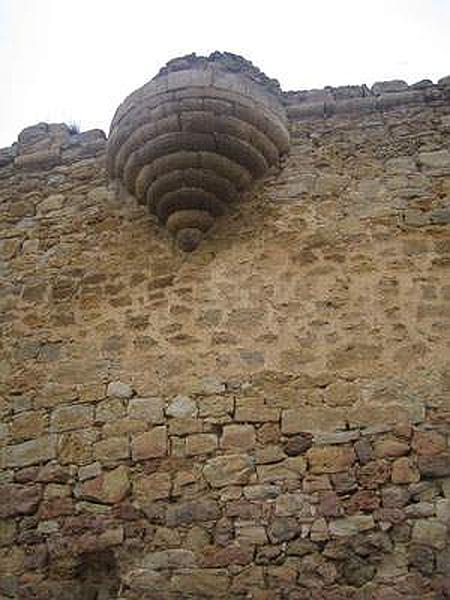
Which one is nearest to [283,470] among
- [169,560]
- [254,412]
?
[254,412]

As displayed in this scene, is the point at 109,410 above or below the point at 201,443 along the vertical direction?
above

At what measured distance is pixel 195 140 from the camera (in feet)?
16.5

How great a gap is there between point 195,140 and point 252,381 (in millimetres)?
1513

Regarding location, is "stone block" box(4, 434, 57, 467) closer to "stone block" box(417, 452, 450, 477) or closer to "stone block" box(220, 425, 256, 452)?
"stone block" box(220, 425, 256, 452)

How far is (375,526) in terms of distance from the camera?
4.18 meters

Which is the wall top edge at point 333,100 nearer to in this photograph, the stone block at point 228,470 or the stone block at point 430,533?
the stone block at point 228,470

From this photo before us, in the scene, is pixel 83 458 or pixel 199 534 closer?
pixel 199 534

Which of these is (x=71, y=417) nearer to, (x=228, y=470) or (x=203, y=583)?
(x=228, y=470)

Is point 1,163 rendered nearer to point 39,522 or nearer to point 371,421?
point 39,522

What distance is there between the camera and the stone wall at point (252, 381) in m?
4.25

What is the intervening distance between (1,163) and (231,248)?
207 centimetres

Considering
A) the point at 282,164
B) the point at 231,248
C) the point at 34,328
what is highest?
the point at 282,164

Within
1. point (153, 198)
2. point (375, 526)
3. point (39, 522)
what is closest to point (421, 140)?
point (153, 198)

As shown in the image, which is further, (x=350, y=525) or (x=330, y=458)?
(x=330, y=458)
